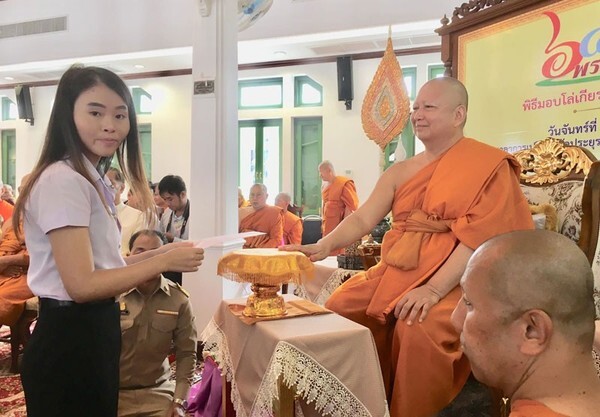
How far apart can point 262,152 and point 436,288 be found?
24.9 ft

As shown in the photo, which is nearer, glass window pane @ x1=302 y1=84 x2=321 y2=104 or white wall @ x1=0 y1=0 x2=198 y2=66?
white wall @ x1=0 y1=0 x2=198 y2=66

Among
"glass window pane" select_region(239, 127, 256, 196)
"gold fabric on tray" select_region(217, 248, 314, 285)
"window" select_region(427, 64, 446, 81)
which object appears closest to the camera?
"gold fabric on tray" select_region(217, 248, 314, 285)

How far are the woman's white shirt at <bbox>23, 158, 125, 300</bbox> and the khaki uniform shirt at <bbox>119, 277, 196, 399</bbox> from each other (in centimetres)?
96

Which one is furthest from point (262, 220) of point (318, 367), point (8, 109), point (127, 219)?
point (8, 109)

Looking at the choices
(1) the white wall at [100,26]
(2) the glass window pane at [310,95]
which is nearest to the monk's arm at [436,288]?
(1) the white wall at [100,26]

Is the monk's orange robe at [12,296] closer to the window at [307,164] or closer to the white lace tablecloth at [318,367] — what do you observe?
the white lace tablecloth at [318,367]

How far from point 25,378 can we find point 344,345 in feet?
2.83

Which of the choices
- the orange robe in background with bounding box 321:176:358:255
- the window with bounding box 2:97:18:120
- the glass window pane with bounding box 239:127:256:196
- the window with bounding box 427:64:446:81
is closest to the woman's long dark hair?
the orange robe in background with bounding box 321:176:358:255

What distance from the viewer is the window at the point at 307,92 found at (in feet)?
28.7

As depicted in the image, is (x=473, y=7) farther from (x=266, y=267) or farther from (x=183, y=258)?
(x=183, y=258)

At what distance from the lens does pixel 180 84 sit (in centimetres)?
947

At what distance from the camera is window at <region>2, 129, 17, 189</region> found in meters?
10.8

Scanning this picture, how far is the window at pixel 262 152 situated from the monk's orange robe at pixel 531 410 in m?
8.44

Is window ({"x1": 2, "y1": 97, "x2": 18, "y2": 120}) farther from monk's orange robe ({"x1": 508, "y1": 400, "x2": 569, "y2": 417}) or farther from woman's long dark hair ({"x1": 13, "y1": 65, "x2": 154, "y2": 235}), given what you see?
monk's orange robe ({"x1": 508, "y1": 400, "x2": 569, "y2": 417})
